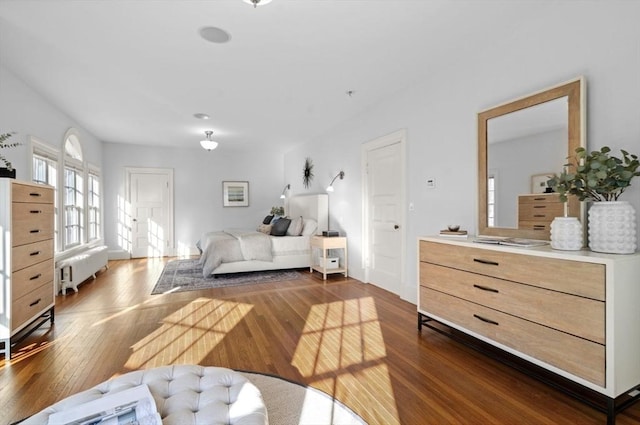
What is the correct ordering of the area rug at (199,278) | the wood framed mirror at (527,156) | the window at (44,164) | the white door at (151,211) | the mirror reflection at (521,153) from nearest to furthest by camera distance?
the wood framed mirror at (527,156) → the mirror reflection at (521,153) → the window at (44,164) → the area rug at (199,278) → the white door at (151,211)

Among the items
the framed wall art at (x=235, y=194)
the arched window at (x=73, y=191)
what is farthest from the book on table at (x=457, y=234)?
the framed wall art at (x=235, y=194)

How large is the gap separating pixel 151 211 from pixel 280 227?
359 cm

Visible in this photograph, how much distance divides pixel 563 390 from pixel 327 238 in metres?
3.51

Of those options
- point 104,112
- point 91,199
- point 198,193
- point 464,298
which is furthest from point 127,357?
point 198,193

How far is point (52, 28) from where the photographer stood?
251cm

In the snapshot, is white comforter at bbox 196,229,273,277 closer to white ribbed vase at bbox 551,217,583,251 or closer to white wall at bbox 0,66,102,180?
white wall at bbox 0,66,102,180

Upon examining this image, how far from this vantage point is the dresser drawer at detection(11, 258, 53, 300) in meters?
2.40

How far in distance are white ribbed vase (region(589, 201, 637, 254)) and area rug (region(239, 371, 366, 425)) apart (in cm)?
172

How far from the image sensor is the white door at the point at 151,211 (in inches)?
282

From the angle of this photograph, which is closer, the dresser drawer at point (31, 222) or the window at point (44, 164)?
the dresser drawer at point (31, 222)

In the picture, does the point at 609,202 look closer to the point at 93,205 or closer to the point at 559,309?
the point at 559,309

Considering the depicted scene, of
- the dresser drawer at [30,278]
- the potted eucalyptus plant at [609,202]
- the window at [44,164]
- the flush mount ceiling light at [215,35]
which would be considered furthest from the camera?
the window at [44,164]

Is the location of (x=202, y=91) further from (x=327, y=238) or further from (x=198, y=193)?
(x=198, y=193)

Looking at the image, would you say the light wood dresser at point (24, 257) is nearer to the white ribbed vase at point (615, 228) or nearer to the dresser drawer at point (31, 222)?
the dresser drawer at point (31, 222)
